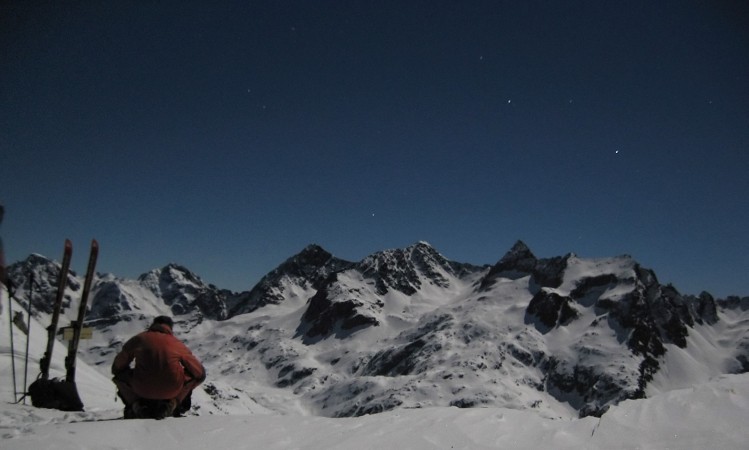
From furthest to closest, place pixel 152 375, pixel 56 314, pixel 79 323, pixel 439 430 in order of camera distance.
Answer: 1. pixel 79 323
2. pixel 56 314
3. pixel 152 375
4. pixel 439 430

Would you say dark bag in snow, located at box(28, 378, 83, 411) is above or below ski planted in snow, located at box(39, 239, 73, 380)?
below

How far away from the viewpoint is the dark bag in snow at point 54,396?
9484mm

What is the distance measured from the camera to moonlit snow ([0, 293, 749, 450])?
6.25m

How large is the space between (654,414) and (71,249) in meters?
14.0

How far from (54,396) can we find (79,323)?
2502mm

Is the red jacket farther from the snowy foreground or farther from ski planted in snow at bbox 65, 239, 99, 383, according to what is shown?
ski planted in snow at bbox 65, 239, 99, 383

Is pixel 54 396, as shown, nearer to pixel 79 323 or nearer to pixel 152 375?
pixel 79 323

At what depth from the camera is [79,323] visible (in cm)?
1170

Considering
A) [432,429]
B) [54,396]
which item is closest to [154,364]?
[54,396]

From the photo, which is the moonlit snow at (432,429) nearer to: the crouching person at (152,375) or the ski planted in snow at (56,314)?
the crouching person at (152,375)

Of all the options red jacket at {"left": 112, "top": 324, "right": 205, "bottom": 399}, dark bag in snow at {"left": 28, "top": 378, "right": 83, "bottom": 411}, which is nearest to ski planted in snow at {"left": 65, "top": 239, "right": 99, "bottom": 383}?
dark bag in snow at {"left": 28, "top": 378, "right": 83, "bottom": 411}

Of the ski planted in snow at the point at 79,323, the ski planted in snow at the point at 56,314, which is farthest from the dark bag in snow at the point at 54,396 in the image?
the ski planted in snow at the point at 56,314

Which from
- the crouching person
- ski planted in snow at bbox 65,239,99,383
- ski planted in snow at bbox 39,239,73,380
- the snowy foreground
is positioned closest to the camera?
the snowy foreground

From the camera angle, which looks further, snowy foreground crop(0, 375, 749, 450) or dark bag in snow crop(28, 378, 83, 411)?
dark bag in snow crop(28, 378, 83, 411)
